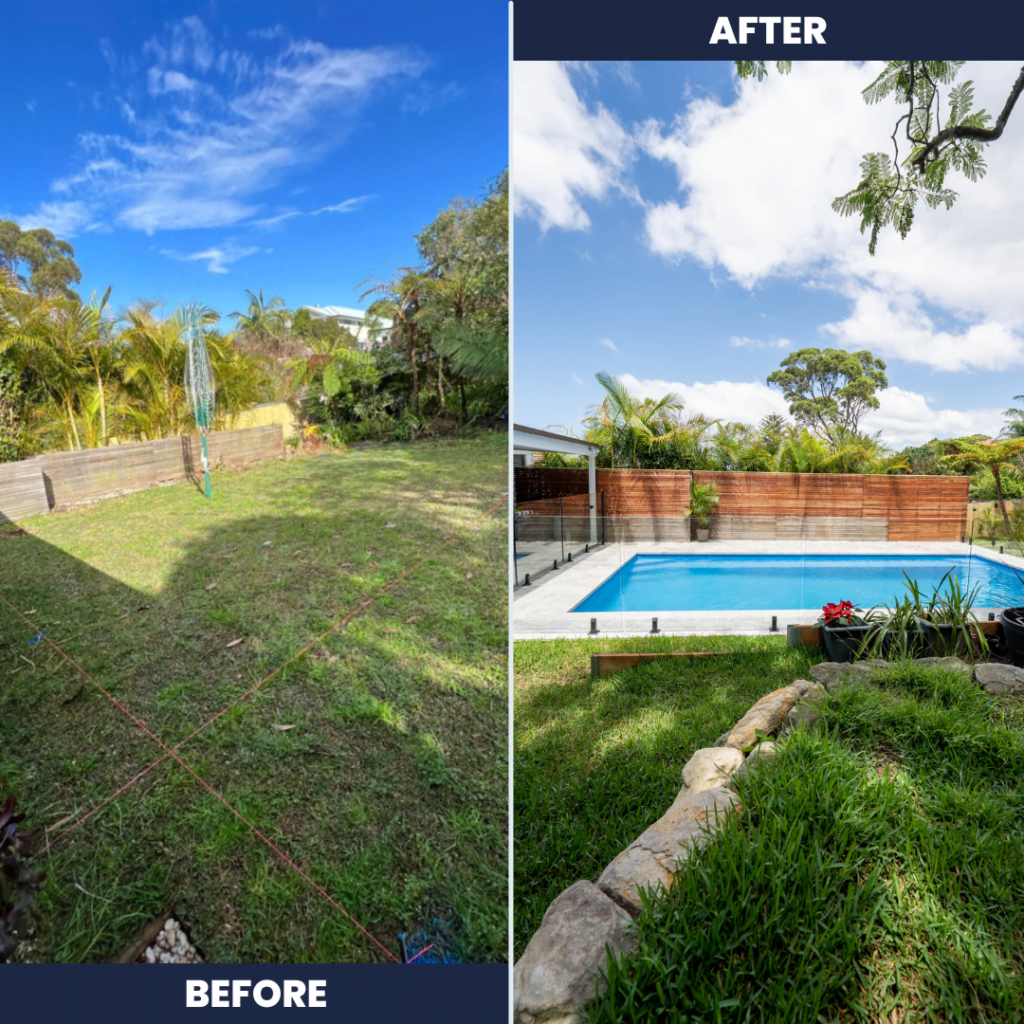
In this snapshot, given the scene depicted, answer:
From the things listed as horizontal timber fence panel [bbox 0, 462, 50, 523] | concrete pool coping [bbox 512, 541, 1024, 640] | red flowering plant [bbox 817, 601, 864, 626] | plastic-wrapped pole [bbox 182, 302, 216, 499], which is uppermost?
plastic-wrapped pole [bbox 182, 302, 216, 499]

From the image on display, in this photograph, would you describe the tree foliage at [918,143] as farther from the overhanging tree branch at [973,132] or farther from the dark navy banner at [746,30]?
the dark navy banner at [746,30]

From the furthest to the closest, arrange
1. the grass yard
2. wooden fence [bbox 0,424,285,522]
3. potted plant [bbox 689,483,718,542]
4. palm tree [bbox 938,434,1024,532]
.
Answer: potted plant [bbox 689,483,718,542] < palm tree [bbox 938,434,1024,532] < wooden fence [bbox 0,424,285,522] < the grass yard

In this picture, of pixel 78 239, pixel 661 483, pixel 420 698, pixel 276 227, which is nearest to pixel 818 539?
pixel 661 483

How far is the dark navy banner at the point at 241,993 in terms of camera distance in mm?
1155

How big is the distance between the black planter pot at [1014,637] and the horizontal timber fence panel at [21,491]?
7126mm

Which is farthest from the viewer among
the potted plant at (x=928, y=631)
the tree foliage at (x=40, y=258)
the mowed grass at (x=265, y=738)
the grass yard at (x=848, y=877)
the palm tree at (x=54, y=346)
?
the tree foliage at (x=40, y=258)

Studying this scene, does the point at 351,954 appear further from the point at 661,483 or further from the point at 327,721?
the point at 661,483

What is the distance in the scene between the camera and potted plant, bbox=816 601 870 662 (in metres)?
3.17

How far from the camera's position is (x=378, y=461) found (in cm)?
804

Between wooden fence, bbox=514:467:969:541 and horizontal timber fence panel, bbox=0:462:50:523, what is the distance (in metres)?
5.29

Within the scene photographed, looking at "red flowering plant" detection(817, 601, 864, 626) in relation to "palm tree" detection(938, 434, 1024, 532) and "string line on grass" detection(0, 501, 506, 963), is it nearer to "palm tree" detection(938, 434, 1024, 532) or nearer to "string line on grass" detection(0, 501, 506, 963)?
"string line on grass" detection(0, 501, 506, 963)

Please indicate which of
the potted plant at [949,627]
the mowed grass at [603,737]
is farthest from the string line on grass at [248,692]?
the potted plant at [949,627]

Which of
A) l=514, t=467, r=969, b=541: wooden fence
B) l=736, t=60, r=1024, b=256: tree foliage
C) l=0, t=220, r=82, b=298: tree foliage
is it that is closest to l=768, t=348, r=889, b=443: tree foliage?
l=514, t=467, r=969, b=541: wooden fence

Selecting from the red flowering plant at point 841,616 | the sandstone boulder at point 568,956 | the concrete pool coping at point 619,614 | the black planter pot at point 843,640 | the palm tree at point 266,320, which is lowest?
the concrete pool coping at point 619,614
